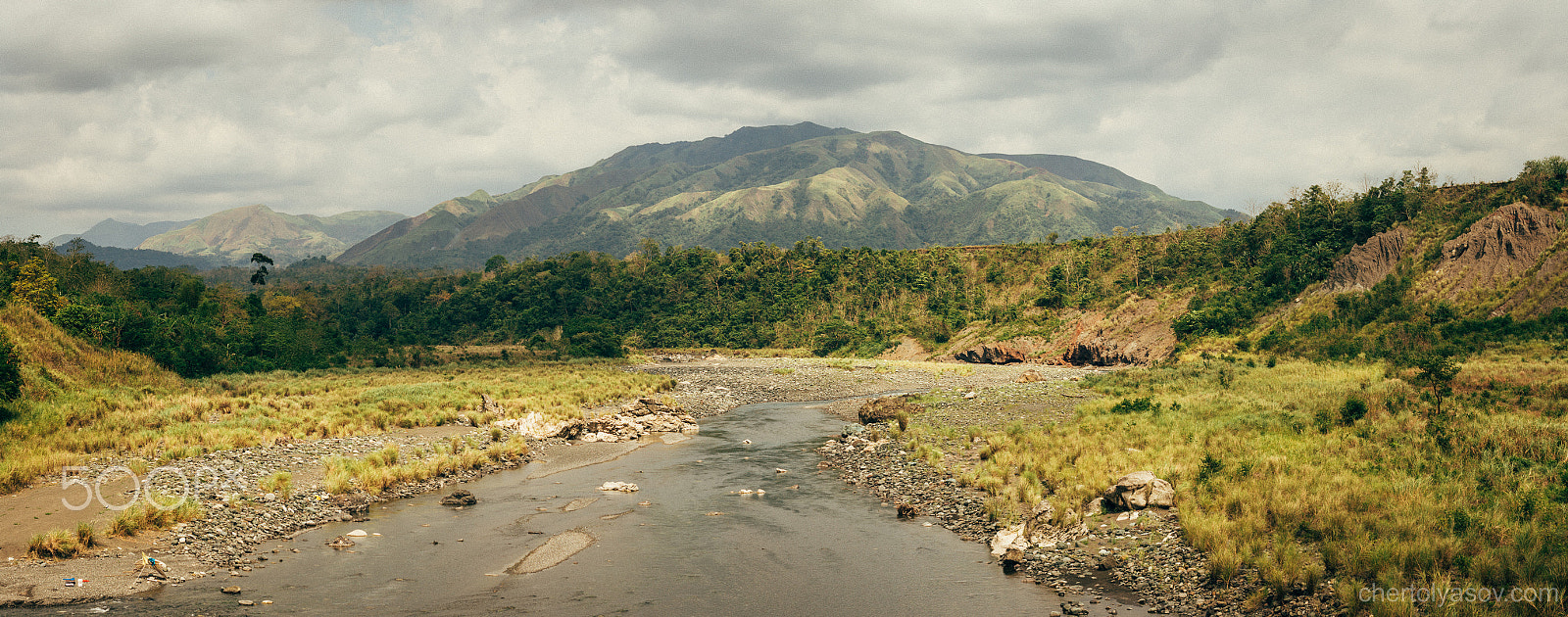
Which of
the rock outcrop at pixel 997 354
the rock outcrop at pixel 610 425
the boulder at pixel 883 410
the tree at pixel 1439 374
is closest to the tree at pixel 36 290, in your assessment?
the rock outcrop at pixel 610 425

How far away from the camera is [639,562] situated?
19.9 meters

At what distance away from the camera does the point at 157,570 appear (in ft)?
57.2

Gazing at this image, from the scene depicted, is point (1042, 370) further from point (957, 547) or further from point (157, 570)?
point (157, 570)

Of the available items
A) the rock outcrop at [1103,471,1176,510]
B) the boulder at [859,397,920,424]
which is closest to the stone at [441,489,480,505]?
the rock outcrop at [1103,471,1176,510]

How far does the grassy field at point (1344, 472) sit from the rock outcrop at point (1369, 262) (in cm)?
2881

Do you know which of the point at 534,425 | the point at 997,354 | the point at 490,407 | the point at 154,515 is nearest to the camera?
the point at 154,515

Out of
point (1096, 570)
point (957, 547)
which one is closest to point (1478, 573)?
point (1096, 570)

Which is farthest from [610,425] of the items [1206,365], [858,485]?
[1206,365]

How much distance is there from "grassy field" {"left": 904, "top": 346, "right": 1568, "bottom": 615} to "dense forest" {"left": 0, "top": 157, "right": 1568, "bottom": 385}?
24.4 m

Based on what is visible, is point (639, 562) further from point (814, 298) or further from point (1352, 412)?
point (814, 298)

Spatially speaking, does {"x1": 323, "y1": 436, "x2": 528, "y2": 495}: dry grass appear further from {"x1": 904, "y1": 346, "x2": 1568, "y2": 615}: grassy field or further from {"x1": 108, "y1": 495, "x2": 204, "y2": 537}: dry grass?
{"x1": 904, "y1": 346, "x2": 1568, "y2": 615}: grassy field

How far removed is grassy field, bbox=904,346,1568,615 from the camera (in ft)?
46.8

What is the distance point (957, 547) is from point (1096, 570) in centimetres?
398

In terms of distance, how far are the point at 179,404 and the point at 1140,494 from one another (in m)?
45.3
